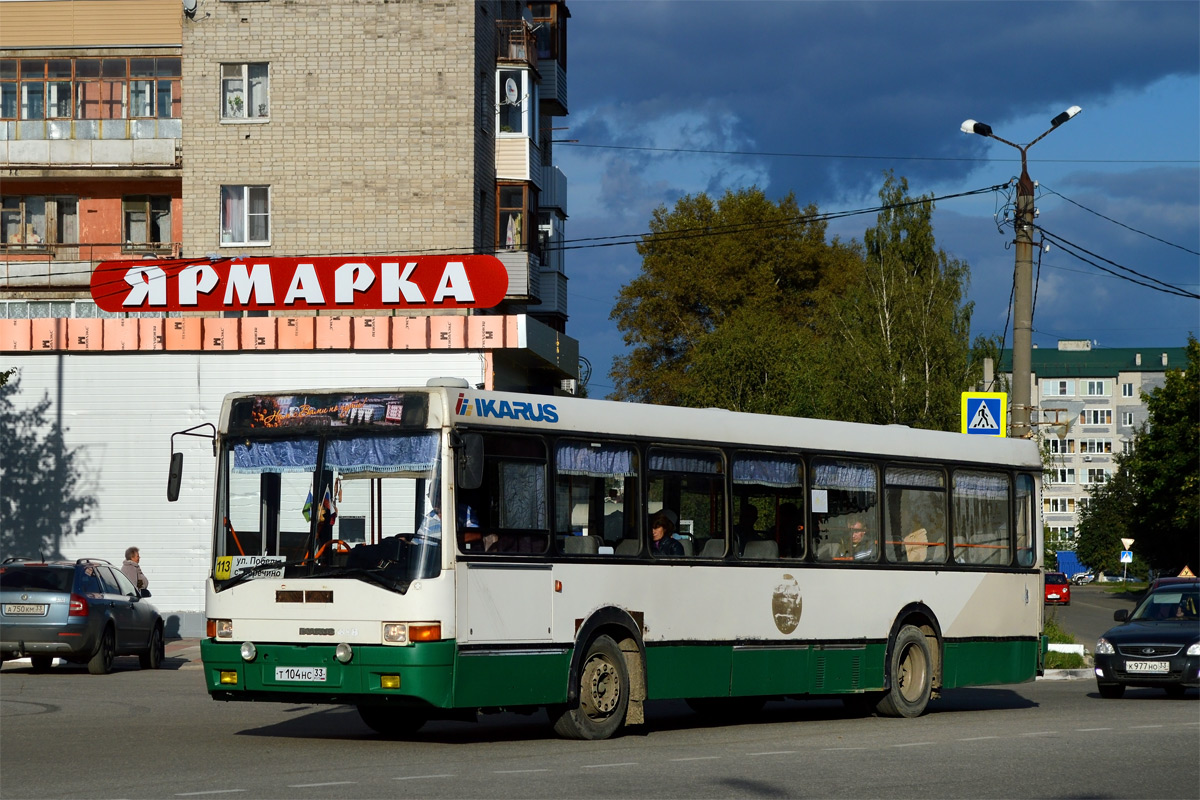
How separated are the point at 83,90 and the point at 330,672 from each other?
33.3 m

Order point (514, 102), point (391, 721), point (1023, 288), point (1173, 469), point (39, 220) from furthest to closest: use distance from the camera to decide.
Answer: point (1173, 469)
point (39, 220)
point (514, 102)
point (1023, 288)
point (391, 721)

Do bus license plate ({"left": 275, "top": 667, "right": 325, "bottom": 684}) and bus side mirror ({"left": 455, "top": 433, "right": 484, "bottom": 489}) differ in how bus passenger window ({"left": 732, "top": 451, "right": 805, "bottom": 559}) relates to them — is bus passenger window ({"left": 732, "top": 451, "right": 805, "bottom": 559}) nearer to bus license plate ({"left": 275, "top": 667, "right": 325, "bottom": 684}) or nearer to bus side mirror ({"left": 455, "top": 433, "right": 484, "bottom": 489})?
bus side mirror ({"left": 455, "top": 433, "right": 484, "bottom": 489})

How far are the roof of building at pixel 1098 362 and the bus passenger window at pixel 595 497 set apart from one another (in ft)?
472

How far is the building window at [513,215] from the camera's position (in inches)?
1630

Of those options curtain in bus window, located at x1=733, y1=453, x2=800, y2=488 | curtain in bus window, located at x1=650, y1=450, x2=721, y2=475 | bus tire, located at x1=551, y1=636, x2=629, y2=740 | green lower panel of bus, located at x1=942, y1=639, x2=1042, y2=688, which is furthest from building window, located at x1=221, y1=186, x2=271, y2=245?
bus tire, located at x1=551, y1=636, x2=629, y2=740

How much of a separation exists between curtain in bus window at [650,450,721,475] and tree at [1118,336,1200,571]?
58.5 meters

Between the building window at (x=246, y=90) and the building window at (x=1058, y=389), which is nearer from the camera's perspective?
the building window at (x=246, y=90)

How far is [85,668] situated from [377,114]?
61.4ft

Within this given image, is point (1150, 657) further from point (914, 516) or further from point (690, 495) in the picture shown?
point (690, 495)

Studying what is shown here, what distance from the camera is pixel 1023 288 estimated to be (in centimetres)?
2508

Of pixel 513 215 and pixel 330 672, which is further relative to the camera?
pixel 513 215

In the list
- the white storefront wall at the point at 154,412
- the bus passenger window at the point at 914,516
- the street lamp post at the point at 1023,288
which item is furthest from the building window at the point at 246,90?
the bus passenger window at the point at 914,516

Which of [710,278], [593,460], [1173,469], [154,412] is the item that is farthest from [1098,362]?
[593,460]

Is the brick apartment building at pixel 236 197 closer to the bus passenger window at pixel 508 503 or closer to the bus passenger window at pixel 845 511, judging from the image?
the bus passenger window at pixel 845 511
